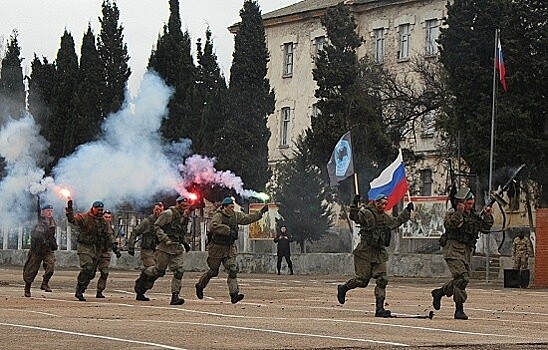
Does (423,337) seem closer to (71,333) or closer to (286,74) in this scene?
(71,333)

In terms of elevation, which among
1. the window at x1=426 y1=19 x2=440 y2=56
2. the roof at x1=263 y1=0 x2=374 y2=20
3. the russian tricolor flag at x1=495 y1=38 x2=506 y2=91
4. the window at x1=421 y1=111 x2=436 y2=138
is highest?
the roof at x1=263 y1=0 x2=374 y2=20

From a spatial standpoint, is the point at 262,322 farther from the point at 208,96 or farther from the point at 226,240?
the point at 208,96

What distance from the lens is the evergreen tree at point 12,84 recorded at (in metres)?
61.4

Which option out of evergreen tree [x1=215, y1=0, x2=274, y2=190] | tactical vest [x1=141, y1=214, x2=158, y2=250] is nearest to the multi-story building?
evergreen tree [x1=215, y1=0, x2=274, y2=190]

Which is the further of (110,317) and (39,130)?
(39,130)

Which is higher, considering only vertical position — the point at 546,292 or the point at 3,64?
the point at 3,64

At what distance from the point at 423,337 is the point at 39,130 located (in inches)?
1694

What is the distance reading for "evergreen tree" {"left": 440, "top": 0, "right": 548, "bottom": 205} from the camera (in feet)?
134

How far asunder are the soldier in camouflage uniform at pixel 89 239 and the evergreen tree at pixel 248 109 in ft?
90.8

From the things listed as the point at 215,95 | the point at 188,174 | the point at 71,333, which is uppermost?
the point at 215,95

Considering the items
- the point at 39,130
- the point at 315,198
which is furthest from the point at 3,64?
the point at 315,198

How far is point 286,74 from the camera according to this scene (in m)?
72.6

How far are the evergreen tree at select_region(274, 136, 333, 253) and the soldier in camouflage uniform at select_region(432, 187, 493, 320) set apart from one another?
31.0 meters

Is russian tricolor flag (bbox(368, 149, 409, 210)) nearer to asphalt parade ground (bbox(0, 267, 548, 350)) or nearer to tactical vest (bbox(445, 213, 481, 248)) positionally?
asphalt parade ground (bbox(0, 267, 548, 350))
